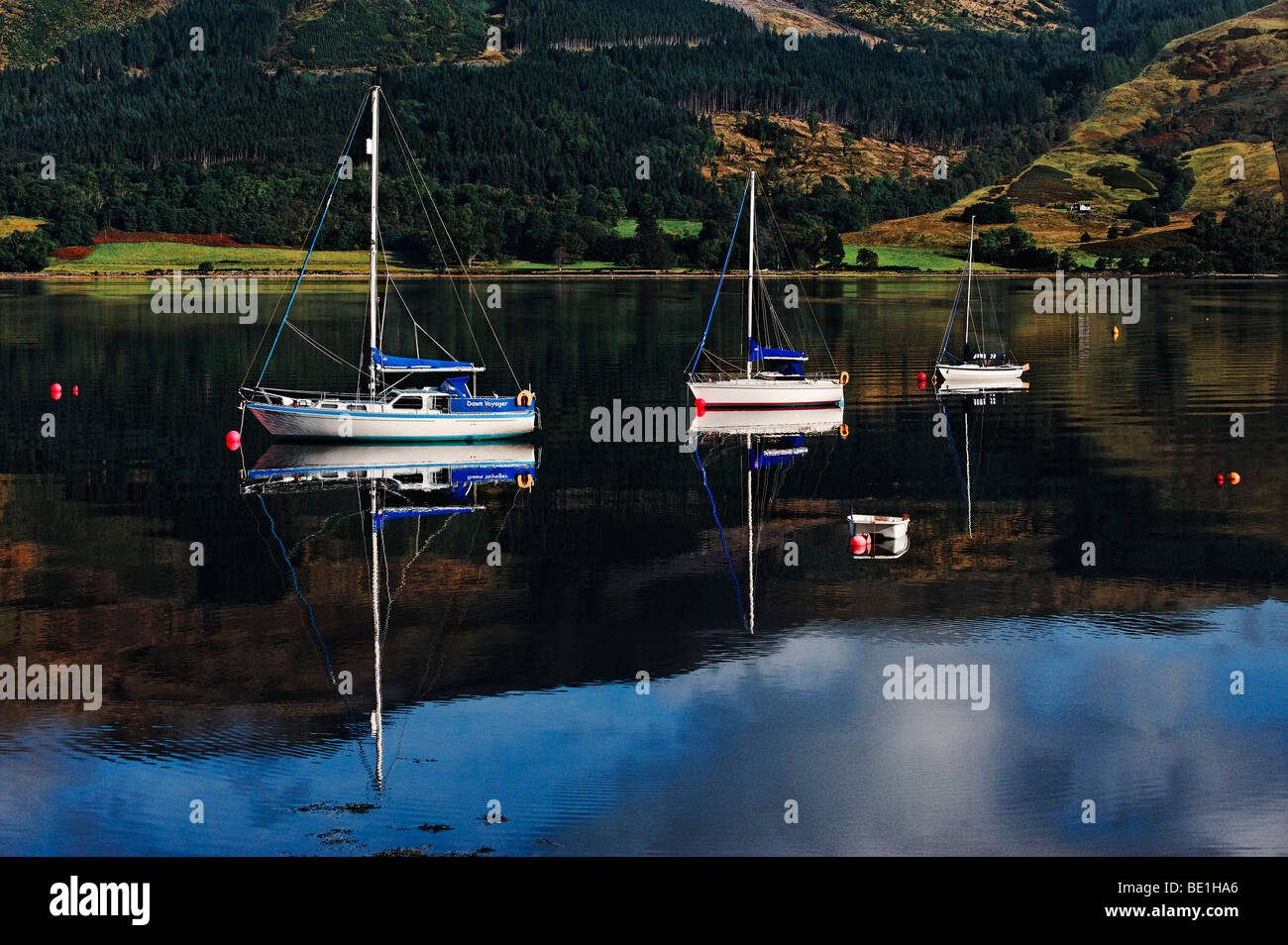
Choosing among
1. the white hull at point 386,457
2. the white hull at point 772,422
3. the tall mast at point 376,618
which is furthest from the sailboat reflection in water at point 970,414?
the tall mast at point 376,618

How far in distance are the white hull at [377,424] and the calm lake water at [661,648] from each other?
8.05 feet

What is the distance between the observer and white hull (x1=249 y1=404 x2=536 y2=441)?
58688 millimetres

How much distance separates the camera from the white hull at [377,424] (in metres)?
58.7

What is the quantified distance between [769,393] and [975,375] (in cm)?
1923

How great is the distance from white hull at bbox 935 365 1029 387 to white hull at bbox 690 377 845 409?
634 inches

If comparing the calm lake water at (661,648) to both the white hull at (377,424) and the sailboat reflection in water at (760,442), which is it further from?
the white hull at (377,424)

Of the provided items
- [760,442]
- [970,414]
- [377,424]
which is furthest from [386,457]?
[970,414]

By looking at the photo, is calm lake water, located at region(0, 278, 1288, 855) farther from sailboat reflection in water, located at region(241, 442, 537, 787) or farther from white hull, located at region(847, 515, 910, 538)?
white hull, located at region(847, 515, 910, 538)

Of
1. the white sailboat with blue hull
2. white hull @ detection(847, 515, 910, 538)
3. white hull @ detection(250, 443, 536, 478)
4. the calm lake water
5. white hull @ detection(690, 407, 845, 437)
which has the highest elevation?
the white sailboat with blue hull

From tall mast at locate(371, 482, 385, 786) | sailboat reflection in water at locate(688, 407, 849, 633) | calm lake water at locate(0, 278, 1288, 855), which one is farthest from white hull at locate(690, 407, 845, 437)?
tall mast at locate(371, 482, 385, 786)

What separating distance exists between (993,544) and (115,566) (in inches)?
906

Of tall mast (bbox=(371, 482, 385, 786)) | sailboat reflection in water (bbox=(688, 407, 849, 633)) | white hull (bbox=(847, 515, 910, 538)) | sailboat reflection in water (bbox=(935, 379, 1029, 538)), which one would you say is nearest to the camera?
tall mast (bbox=(371, 482, 385, 786))
